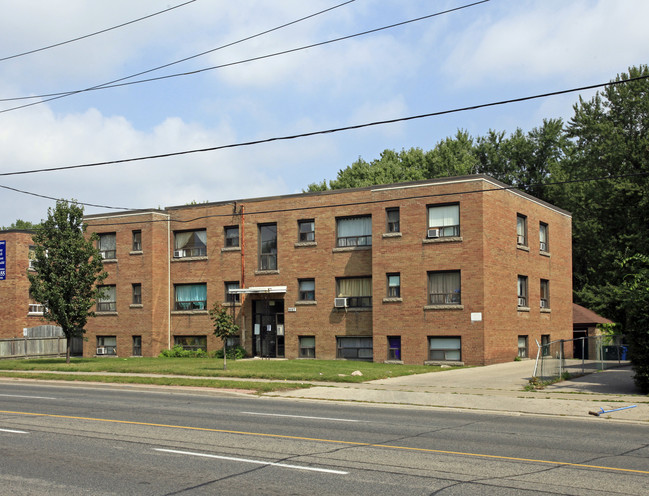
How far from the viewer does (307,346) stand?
125 ft

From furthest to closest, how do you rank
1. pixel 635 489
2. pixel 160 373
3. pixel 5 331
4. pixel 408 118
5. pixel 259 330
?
pixel 5 331 < pixel 259 330 < pixel 160 373 < pixel 408 118 < pixel 635 489

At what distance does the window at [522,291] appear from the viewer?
3728cm

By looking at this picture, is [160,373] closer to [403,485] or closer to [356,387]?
[356,387]

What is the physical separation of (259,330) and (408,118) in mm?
21933

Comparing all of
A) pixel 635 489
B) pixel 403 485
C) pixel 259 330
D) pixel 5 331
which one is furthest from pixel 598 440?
pixel 5 331

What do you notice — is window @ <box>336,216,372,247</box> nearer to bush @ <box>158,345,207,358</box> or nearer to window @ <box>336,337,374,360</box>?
window @ <box>336,337,374,360</box>

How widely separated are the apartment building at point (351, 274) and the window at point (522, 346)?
65mm

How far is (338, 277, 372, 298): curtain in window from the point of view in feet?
120

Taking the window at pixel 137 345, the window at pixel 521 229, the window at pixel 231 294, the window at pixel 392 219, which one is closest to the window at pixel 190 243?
the window at pixel 231 294

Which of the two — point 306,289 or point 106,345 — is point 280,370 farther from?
point 106,345

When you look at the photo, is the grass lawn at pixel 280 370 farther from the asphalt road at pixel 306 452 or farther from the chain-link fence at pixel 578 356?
the asphalt road at pixel 306 452

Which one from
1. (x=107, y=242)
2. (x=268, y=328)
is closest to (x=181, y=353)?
Answer: (x=268, y=328)

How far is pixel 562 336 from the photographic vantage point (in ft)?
137

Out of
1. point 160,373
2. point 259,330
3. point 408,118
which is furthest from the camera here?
point 259,330
